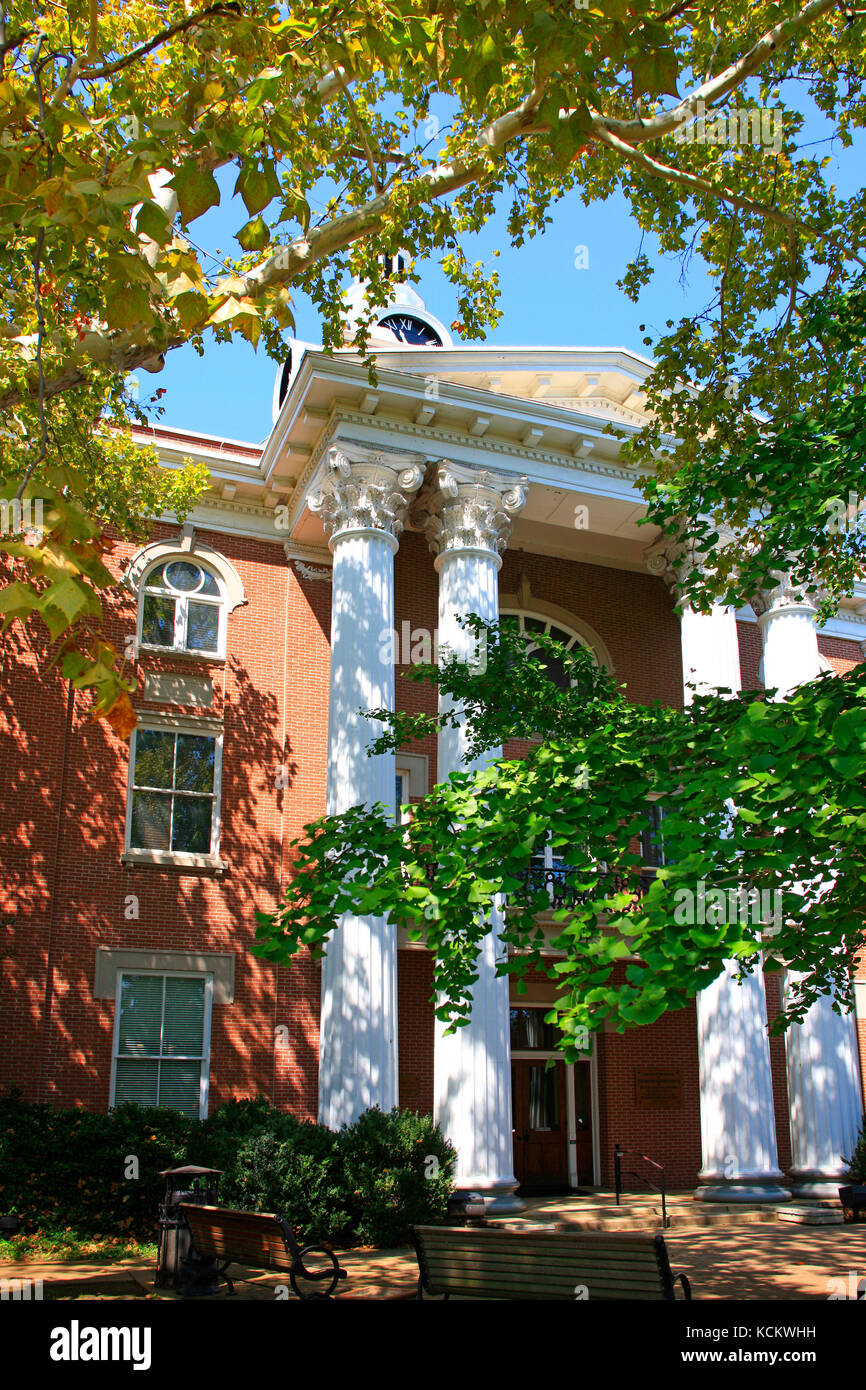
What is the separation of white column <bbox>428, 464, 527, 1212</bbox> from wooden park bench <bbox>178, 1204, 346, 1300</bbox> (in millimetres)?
5079

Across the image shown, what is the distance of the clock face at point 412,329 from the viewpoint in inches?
1243

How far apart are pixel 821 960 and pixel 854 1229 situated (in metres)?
11.2

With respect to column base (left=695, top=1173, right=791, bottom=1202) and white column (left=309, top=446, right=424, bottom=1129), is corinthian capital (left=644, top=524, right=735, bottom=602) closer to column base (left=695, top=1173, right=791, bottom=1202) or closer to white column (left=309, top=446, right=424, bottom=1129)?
white column (left=309, top=446, right=424, bottom=1129)

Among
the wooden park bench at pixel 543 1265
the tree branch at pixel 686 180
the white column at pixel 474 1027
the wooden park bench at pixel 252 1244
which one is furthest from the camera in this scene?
the white column at pixel 474 1027

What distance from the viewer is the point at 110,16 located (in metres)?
12.5

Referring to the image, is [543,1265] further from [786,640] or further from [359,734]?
[786,640]

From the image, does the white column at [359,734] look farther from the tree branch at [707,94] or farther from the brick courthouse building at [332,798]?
the tree branch at [707,94]

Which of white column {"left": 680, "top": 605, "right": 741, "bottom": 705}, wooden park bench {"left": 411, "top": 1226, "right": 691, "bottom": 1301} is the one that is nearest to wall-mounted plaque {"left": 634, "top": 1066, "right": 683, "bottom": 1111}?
white column {"left": 680, "top": 605, "right": 741, "bottom": 705}

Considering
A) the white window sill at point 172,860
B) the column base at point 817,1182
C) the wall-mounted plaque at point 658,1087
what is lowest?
the column base at point 817,1182

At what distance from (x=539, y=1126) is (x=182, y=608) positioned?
11.5 metres

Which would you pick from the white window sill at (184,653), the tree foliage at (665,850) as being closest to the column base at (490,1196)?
the tree foliage at (665,850)

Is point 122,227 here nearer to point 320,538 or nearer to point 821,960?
point 821,960

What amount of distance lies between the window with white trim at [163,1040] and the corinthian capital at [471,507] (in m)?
8.34

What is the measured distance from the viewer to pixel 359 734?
1702 cm
